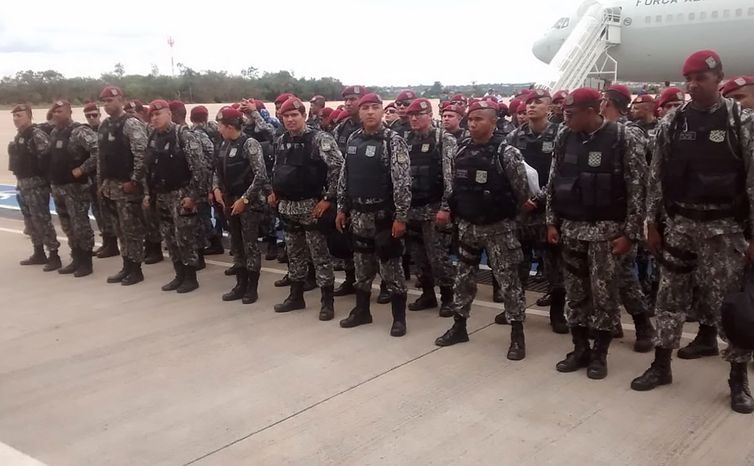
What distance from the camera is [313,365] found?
15.3ft

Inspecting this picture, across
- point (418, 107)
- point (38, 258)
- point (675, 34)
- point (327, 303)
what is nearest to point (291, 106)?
point (418, 107)

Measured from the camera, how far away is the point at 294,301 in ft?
19.7

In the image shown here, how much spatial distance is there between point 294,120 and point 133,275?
9.47ft

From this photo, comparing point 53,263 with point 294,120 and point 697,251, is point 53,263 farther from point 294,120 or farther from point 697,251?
point 697,251

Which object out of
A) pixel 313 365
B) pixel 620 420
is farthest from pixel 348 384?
pixel 620 420

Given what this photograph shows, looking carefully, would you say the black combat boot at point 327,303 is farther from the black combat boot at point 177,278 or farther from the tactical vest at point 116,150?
the tactical vest at point 116,150

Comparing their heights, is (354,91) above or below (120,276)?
above

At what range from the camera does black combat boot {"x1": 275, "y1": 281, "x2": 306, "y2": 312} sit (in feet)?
19.5

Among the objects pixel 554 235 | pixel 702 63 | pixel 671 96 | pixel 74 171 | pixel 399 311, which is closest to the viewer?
pixel 702 63

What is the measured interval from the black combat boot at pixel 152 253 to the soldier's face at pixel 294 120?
325cm

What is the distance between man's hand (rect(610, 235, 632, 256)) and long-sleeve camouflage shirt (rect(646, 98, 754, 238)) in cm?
18

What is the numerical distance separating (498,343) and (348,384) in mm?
1311

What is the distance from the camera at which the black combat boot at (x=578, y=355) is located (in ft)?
14.3

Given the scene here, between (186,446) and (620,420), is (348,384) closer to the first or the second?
(186,446)
